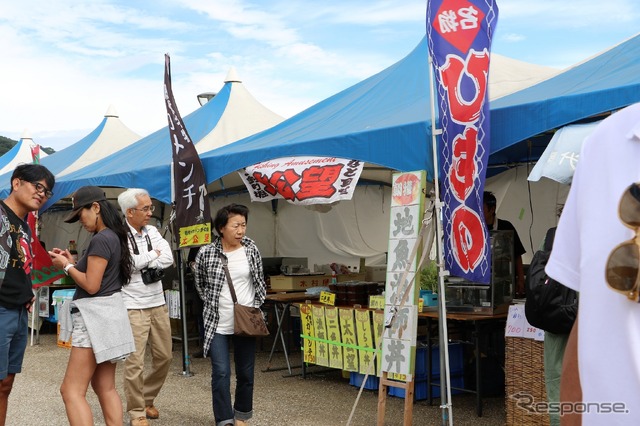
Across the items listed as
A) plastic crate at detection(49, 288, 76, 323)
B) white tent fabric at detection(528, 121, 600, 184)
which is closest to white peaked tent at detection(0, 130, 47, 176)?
plastic crate at detection(49, 288, 76, 323)

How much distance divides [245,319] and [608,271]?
4.48 metres

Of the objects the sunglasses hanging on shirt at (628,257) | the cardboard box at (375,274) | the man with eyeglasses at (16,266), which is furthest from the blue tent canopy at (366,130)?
the sunglasses hanging on shirt at (628,257)

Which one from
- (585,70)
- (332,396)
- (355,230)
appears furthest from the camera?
(355,230)

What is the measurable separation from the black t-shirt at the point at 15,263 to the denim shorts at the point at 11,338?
5 cm

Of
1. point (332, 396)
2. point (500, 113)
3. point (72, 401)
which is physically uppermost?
point (500, 113)

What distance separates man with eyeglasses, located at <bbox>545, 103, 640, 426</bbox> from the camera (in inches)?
43.6

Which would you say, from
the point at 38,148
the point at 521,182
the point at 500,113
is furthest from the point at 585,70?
the point at 38,148

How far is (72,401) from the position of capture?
4.36 metres

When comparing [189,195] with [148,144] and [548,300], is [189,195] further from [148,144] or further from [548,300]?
[548,300]

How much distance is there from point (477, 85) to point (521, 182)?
4.42 metres

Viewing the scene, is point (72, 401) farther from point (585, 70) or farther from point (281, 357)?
point (281, 357)

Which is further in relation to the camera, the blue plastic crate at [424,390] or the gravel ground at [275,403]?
the blue plastic crate at [424,390]

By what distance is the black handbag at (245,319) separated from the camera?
213 inches

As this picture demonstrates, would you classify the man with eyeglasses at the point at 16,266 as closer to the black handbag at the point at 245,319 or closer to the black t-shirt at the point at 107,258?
the black t-shirt at the point at 107,258
